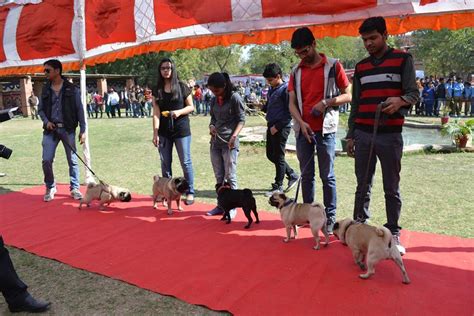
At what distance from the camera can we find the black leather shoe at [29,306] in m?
2.91

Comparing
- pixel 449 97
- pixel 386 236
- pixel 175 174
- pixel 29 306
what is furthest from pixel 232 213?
pixel 449 97

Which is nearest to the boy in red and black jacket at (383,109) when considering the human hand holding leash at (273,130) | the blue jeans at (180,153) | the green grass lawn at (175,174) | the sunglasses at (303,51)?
the sunglasses at (303,51)

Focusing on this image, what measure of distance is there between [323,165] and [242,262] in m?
1.36

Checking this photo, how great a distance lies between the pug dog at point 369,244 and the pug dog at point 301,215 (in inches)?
13.7

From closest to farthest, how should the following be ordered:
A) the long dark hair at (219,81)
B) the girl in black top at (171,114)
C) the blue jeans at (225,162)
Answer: the long dark hair at (219,81) → the blue jeans at (225,162) → the girl in black top at (171,114)

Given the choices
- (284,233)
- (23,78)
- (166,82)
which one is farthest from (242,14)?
(23,78)

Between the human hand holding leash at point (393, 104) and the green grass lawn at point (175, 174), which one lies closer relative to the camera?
the green grass lawn at point (175, 174)

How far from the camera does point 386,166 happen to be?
3.54 m

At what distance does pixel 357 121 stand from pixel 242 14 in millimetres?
2231

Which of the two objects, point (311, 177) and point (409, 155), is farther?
point (409, 155)

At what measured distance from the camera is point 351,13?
4.36 meters

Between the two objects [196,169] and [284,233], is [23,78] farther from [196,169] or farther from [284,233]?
[284,233]

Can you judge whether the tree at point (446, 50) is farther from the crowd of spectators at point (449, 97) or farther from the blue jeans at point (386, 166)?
the blue jeans at point (386, 166)

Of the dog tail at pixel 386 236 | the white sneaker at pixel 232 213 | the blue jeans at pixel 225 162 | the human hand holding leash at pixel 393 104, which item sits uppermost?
the human hand holding leash at pixel 393 104
